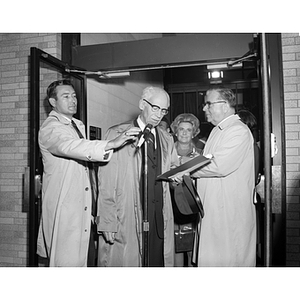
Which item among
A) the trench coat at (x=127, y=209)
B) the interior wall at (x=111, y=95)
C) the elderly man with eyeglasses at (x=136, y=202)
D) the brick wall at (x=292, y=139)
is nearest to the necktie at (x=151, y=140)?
the elderly man with eyeglasses at (x=136, y=202)

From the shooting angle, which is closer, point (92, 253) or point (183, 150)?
point (92, 253)

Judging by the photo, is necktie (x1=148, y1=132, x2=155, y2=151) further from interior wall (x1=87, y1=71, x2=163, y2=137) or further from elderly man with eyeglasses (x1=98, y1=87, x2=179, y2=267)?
interior wall (x1=87, y1=71, x2=163, y2=137)

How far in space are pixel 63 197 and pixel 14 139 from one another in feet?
3.98

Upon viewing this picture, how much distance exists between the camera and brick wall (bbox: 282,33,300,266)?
3008mm

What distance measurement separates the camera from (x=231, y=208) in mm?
2555

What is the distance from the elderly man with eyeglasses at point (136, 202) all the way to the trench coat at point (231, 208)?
0.31 meters

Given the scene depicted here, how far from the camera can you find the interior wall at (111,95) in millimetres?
3622

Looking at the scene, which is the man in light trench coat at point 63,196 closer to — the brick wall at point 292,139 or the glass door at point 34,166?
the glass door at point 34,166

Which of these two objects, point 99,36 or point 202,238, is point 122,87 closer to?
point 99,36

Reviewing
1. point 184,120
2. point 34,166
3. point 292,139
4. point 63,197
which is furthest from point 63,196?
point 292,139

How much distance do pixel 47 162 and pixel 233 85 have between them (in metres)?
3.22

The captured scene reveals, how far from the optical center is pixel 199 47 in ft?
9.60

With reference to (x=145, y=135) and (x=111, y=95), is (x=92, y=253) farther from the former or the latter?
(x=111, y=95)

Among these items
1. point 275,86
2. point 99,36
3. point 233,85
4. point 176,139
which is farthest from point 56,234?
point 233,85
